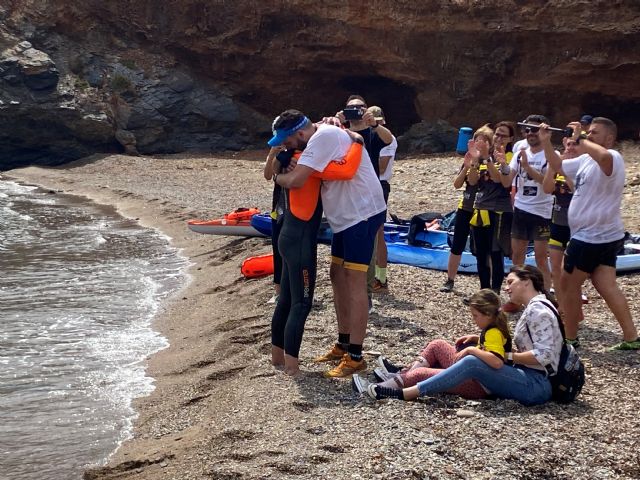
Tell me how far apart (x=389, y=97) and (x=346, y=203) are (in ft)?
74.0

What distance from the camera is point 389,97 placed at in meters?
28.0

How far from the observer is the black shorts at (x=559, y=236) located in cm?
755

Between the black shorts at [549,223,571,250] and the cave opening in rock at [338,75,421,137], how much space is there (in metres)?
20.4

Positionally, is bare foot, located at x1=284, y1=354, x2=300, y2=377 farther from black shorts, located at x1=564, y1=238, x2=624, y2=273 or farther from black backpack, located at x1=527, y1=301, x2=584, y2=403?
black shorts, located at x1=564, y1=238, x2=624, y2=273

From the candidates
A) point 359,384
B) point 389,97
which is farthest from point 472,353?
point 389,97

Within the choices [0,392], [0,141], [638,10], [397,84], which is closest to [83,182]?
[0,141]

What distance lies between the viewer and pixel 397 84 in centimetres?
2752

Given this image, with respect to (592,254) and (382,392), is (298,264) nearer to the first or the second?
(382,392)

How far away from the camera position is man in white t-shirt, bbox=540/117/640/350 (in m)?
6.35

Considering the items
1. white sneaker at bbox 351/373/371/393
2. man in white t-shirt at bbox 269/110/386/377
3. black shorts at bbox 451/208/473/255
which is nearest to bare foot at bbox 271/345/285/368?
man in white t-shirt at bbox 269/110/386/377

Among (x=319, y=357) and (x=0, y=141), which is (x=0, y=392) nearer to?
(x=319, y=357)

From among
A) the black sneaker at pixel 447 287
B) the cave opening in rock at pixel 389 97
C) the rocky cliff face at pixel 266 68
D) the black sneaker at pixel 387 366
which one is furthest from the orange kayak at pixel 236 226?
the cave opening in rock at pixel 389 97

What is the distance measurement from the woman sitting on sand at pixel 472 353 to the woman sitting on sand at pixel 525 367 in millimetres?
57

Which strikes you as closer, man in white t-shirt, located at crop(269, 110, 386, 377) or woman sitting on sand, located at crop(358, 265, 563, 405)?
woman sitting on sand, located at crop(358, 265, 563, 405)
